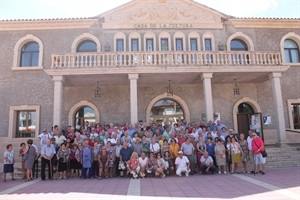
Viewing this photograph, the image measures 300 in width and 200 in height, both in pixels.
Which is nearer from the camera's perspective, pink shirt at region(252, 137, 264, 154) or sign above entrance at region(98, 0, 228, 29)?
pink shirt at region(252, 137, 264, 154)

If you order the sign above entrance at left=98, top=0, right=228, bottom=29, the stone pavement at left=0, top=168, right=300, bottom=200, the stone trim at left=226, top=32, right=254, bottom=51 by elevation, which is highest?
the sign above entrance at left=98, top=0, right=228, bottom=29

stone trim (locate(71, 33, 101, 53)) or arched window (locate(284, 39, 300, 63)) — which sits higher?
stone trim (locate(71, 33, 101, 53))

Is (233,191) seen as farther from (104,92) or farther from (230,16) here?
(230,16)

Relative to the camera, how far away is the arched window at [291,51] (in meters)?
17.2

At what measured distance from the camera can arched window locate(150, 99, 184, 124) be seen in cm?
1642

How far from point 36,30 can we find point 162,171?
43.6 ft

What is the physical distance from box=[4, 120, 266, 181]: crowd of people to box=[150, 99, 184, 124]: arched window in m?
5.63

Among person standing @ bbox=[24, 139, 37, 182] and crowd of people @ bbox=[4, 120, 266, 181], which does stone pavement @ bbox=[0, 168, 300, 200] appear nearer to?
crowd of people @ bbox=[4, 120, 266, 181]

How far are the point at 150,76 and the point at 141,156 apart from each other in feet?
19.1

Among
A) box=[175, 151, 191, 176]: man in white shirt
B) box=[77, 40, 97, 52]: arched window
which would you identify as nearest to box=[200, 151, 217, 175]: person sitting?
box=[175, 151, 191, 176]: man in white shirt

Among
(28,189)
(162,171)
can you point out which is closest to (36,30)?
(28,189)

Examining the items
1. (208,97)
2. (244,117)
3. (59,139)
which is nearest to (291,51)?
(244,117)

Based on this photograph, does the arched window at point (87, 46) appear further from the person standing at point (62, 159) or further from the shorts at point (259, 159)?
the shorts at point (259, 159)

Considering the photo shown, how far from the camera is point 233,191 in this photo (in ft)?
22.1
